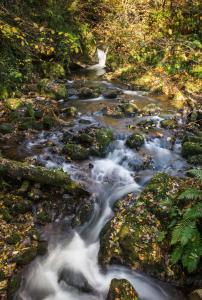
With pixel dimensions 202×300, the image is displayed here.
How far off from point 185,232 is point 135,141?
4559 mm

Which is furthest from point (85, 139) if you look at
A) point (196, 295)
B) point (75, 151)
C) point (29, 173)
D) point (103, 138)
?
point (196, 295)

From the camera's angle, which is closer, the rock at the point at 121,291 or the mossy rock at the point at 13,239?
the rock at the point at 121,291

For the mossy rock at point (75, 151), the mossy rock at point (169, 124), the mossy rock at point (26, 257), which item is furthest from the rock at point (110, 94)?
the mossy rock at point (26, 257)

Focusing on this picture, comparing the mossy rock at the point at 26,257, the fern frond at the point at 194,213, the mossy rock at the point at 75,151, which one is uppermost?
the fern frond at the point at 194,213

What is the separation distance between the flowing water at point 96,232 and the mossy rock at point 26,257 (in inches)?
5.7

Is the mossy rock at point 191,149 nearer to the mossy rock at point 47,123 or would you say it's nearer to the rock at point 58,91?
the mossy rock at point 47,123

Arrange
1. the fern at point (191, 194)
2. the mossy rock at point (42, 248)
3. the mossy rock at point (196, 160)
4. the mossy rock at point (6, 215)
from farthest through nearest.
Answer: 1. the mossy rock at point (196, 160)
2. the mossy rock at point (6, 215)
3. the mossy rock at point (42, 248)
4. the fern at point (191, 194)

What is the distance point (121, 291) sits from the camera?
4.65 meters

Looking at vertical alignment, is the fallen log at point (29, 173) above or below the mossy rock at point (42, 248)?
above

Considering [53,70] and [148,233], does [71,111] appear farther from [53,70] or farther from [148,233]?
[148,233]

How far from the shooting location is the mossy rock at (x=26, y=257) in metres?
5.29

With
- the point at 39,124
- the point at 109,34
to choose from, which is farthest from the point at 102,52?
the point at 39,124

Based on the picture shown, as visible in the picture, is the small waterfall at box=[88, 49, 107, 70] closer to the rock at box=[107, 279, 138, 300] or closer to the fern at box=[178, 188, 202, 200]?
the fern at box=[178, 188, 202, 200]

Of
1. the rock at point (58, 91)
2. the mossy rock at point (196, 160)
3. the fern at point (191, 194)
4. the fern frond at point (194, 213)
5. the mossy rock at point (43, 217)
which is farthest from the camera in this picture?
the rock at point (58, 91)
